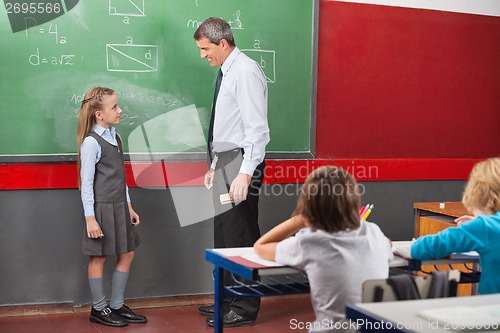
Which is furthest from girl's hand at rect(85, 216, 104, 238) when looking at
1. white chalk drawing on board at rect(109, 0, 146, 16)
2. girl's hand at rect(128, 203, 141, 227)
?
white chalk drawing on board at rect(109, 0, 146, 16)

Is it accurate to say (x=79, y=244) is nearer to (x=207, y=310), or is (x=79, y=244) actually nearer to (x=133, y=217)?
(x=133, y=217)

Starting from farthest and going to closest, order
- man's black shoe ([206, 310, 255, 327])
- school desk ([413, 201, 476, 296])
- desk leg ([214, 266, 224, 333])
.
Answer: man's black shoe ([206, 310, 255, 327]), school desk ([413, 201, 476, 296]), desk leg ([214, 266, 224, 333])

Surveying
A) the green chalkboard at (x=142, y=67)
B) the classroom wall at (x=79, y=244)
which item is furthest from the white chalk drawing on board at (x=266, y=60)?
the classroom wall at (x=79, y=244)

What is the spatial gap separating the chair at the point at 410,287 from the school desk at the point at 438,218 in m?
1.77

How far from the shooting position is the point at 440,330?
1598 mm

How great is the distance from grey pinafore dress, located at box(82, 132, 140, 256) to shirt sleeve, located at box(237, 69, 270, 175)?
0.72 metres

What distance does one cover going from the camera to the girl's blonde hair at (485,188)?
2590 mm

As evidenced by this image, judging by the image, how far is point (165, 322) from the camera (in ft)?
13.5

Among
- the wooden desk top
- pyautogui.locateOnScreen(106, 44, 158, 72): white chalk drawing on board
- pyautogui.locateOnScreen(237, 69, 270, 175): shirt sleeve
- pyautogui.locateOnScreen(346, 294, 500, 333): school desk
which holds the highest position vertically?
pyautogui.locateOnScreen(106, 44, 158, 72): white chalk drawing on board

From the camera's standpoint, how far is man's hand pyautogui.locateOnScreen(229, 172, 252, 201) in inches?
145

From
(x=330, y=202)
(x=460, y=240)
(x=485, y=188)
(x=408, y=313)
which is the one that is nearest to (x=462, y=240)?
(x=460, y=240)

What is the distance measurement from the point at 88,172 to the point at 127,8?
101 centimetres

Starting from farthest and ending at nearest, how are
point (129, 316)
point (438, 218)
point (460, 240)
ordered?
point (129, 316) < point (438, 218) < point (460, 240)

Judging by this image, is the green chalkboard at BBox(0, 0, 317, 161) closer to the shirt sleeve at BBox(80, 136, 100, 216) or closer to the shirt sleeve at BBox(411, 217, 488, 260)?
the shirt sleeve at BBox(80, 136, 100, 216)
